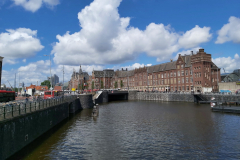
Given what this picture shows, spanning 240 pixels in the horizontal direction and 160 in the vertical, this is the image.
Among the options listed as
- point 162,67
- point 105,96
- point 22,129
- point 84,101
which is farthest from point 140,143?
point 162,67

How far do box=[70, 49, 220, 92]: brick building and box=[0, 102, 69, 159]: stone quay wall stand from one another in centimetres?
7163

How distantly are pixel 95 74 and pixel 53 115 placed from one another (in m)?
145

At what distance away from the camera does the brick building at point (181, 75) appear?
3369 inches

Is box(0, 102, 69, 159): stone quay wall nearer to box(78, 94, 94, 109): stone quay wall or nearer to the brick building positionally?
box(78, 94, 94, 109): stone quay wall

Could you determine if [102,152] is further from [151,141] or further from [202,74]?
[202,74]

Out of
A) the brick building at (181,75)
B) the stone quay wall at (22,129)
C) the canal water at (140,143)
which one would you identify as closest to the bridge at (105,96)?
the brick building at (181,75)

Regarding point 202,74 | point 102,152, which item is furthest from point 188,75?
point 102,152

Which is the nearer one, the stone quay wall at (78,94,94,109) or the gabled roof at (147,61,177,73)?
the stone quay wall at (78,94,94,109)

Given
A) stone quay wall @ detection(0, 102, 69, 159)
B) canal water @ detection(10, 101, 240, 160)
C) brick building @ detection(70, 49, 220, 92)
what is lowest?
canal water @ detection(10, 101, 240, 160)

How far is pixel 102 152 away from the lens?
19625 millimetres

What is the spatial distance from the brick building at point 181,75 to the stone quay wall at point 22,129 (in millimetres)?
71626

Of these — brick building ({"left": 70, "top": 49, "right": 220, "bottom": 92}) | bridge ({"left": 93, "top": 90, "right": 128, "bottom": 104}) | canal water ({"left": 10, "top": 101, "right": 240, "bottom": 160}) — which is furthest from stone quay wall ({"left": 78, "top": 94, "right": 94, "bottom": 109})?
brick building ({"left": 70, "top": 49, "right": 220, "bottom": 92})

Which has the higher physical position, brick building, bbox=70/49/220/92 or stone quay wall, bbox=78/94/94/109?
brick building, bbox=70/49/220/92

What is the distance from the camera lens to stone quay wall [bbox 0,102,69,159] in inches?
620
